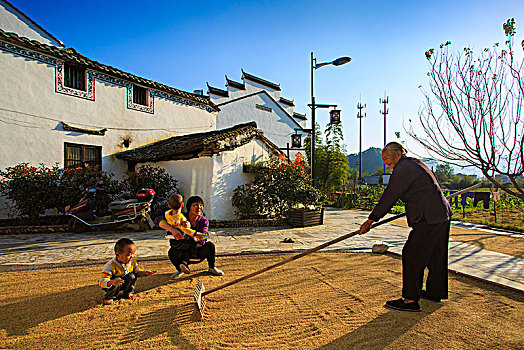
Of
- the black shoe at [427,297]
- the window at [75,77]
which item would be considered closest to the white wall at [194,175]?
the window at [75,77]

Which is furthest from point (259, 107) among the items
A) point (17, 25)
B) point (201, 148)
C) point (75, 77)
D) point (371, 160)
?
point (371, 160)

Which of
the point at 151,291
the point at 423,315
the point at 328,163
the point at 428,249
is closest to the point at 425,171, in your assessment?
the point at 428,249

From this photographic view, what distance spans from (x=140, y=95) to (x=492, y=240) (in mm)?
11653

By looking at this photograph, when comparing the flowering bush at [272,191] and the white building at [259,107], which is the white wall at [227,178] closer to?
the flowering bush at [272,191]

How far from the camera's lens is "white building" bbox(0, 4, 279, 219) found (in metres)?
8.42

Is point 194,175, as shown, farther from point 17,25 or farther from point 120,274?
point 17,25

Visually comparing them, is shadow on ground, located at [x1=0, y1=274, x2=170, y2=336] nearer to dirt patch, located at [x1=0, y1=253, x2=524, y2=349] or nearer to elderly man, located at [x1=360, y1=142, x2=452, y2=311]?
dirt patch, located at [x1=0, y1=253, x2=524, y2=349]

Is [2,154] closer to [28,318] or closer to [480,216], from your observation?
[28,318]

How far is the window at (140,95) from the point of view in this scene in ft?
37.7

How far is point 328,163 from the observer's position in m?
19.2

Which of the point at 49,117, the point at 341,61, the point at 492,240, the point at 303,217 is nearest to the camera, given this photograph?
the point at 492,240

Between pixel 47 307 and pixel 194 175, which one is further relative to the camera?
pixel 194 175

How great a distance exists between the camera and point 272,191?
8.78m

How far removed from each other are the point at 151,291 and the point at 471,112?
6.80 meters
